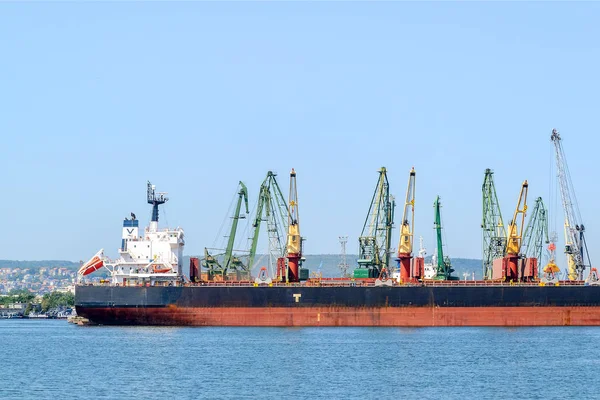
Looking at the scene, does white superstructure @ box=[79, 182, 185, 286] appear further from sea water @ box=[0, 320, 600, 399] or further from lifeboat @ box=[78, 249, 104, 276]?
sea water @ box=[0, 320, 600, 399]

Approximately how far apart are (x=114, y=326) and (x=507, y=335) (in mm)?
27088

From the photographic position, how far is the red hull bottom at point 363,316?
72.3m

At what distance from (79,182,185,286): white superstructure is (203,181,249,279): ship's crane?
7023 millimetres

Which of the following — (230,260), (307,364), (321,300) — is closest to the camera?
(307,364)

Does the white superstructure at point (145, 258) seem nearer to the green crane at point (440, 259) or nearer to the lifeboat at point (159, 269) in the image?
the lifeboat at point (159, 269)

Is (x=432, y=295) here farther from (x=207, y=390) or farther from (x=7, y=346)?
(x=207, y=390)

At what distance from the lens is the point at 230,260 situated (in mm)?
88000

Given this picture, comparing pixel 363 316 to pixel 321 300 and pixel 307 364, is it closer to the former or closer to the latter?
pixel 321 300

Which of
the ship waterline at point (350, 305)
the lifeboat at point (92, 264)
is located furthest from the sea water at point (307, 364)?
the lifeboat at point (92, 264)

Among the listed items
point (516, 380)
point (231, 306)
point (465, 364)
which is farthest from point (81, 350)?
point (516, 380)

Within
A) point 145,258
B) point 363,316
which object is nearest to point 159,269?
point 145,258

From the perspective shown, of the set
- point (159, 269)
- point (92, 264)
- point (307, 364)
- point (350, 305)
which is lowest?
point (307, 364)

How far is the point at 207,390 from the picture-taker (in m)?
42.0

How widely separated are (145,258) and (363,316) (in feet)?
52.3
